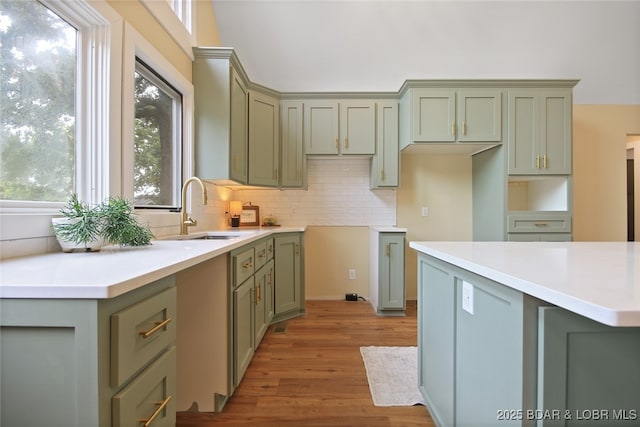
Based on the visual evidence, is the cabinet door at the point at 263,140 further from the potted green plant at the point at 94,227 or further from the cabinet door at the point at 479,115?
the cabinet door at the point at 479,115

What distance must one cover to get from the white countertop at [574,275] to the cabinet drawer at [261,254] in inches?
50.9

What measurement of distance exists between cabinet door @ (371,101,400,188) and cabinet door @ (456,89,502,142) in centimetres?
64

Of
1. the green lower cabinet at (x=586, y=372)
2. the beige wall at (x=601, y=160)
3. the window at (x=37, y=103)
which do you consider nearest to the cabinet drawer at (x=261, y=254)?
the window at (x=37, y=103)

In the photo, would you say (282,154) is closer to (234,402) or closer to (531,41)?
(234,402)

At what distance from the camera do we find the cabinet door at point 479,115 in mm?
2842

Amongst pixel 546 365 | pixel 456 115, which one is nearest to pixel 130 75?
pixel 546 365

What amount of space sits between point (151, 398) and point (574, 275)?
48.2 inches

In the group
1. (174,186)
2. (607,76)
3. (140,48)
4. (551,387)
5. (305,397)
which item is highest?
(607,76)

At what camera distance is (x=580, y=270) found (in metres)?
0.81

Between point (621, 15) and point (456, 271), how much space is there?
409 cm

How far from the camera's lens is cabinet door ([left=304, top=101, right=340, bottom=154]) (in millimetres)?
3129

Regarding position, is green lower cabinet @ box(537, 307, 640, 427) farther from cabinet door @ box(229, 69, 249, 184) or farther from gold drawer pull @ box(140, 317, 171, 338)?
cabinet door @ box(229, 69, 249, 184)

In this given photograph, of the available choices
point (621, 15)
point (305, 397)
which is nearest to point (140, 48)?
point (305, 397)

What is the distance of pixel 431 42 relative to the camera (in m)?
3.13
